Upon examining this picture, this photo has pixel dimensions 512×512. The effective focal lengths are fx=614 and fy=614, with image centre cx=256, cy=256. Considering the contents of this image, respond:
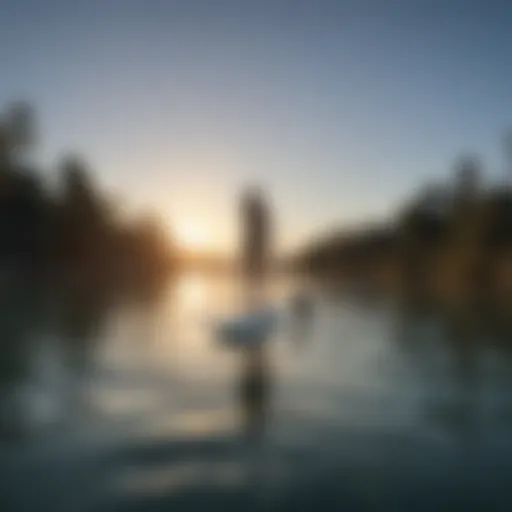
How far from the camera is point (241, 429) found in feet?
10.4

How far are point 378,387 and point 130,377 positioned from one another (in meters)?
1.74

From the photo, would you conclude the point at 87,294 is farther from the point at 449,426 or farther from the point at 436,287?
the point at 449,426

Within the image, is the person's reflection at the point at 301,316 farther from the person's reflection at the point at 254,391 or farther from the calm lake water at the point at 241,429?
the person's reflection at the point at 254,391

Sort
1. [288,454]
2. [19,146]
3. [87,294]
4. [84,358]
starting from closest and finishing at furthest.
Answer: [288,454] → [19,146] → [84,358] → [87,294]

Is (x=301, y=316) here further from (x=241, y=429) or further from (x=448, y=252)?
(x=241, y=429)

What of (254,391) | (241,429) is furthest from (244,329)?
(241,429)

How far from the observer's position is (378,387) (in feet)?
13.7

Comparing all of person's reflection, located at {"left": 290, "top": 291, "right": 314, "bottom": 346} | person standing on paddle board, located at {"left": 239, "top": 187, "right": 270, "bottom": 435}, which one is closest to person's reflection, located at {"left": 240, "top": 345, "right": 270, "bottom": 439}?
person standing on paddle board, located at {"left": 239, "top": 187, "right": 270, "bottom": 435}

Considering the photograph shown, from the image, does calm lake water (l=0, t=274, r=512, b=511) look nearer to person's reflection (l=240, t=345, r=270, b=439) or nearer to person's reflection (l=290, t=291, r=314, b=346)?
person's reflection (l=240, t=345, r=270, b=439)

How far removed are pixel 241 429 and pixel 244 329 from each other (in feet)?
7.67

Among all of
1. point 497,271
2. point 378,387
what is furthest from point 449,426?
point 497,271

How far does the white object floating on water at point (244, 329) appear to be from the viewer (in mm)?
5469

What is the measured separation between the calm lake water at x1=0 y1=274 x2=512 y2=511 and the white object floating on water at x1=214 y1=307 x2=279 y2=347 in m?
0.15

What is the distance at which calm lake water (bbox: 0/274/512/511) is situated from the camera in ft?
7.63
